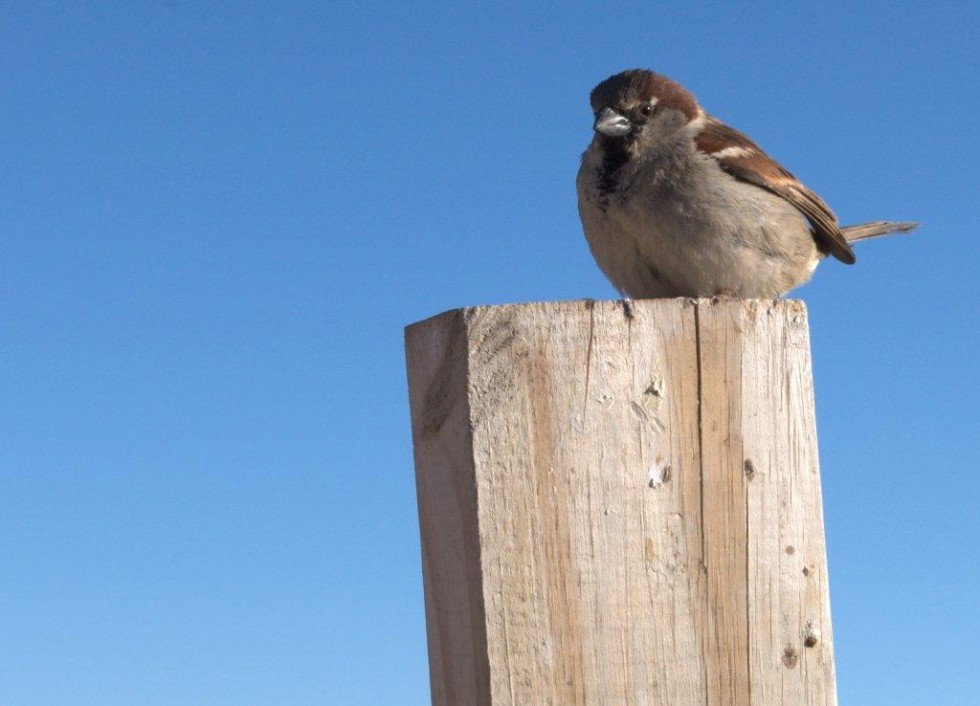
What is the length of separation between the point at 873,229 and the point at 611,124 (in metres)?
1.93

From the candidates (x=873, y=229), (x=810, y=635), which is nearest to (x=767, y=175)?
(x=873, y=229)

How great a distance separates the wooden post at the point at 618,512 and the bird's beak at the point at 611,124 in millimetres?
2254

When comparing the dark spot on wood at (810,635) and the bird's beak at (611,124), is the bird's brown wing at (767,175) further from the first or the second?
the dark spot on wood at (810,635)

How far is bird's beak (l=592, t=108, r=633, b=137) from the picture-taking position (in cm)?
453

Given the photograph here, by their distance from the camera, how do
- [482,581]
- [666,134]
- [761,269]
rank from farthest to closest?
[666,134] < [761,269] < [482,581]

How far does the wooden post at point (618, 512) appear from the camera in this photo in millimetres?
2189

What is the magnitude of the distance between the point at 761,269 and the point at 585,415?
7.15 ft

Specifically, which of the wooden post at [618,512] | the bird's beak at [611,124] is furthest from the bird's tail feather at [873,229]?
the wooden post at [618,512]

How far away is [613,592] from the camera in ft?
7.23

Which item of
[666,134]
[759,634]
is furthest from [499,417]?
[666,134]

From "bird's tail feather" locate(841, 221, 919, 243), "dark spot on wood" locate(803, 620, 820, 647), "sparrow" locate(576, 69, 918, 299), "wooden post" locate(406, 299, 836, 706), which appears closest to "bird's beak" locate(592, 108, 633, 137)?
"sparrow" locate(576, 69, 918, 299)

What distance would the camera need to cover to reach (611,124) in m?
4.56

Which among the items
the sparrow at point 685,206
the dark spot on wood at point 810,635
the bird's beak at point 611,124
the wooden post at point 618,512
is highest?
the bird's beak at point 611,124

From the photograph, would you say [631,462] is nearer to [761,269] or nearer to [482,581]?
[482,581]
